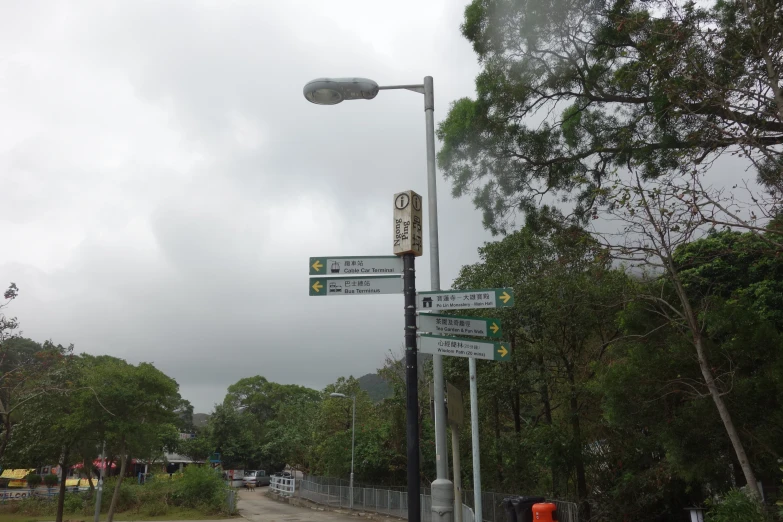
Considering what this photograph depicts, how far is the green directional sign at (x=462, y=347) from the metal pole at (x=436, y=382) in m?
0.17

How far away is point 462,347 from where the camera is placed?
5516 millimetres

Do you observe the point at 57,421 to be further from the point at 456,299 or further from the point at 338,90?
the point at 456,299

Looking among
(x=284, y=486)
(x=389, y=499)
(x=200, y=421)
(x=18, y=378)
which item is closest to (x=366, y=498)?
(x=389, y=499)

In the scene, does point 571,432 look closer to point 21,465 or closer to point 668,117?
point 668,117

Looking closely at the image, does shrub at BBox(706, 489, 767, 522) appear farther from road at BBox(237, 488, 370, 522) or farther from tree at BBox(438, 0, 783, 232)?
road at BBox(237, 488, 370, 522)

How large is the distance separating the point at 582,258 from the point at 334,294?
42.1 ft

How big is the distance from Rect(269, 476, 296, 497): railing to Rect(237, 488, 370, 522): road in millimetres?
990

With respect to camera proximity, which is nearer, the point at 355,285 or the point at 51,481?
the point at 355,285

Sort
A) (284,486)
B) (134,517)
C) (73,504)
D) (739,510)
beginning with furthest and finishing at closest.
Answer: (284,486) < (73,504) < (134,517) < (739,510)

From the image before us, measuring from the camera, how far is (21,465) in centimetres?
2581

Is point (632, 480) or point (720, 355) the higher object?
point (720, 355)

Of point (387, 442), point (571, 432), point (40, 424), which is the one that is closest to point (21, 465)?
point (40, 424)

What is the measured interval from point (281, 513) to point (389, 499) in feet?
22.1

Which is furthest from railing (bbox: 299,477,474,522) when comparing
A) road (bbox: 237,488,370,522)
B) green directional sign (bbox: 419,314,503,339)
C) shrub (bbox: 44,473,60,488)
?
shrub (bbox: 44,473,60,488)
